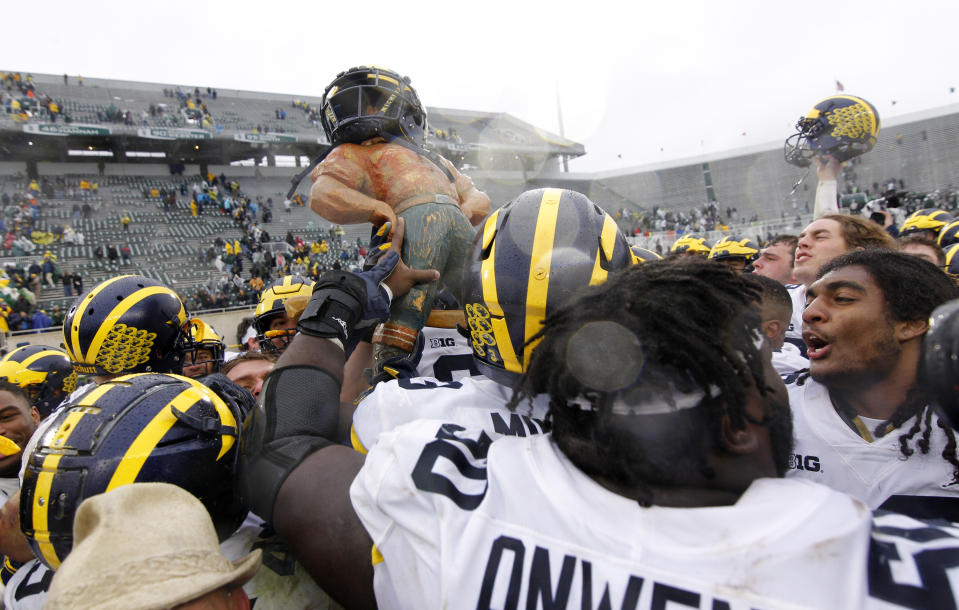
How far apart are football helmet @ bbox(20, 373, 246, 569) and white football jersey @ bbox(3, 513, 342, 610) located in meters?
0.07

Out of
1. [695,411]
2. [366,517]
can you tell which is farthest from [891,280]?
[366,517]

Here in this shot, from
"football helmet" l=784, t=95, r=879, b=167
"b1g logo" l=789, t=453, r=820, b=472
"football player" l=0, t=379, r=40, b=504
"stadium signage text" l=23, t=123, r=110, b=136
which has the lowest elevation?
"b1g logo" l=789, t=453, r=820, b=472

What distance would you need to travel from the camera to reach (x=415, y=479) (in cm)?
121

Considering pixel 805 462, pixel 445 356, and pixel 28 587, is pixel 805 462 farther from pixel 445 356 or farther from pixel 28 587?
pixel 28 587

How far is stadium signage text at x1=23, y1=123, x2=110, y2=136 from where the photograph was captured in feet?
81.4

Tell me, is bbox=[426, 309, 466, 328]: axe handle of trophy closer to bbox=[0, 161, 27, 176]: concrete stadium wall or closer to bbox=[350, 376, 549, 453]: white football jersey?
bbox=[350, 376, 549, 453]: white football jersey

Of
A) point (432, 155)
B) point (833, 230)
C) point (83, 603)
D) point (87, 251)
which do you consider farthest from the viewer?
point (87, 251)

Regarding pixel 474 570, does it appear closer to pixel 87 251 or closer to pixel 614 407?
pixel 614 407

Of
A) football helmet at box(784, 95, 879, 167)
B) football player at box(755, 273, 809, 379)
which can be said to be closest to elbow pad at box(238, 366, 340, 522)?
football player at box(755, 273, 809, 379)

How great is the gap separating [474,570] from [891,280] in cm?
177

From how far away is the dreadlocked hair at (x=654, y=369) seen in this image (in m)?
1.08

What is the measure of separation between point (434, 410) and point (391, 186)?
144 cm

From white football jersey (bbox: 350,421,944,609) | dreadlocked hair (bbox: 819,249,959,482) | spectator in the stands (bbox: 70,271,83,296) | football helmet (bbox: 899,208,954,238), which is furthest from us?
spectator in the stands (bbox: 70,271,83,296)

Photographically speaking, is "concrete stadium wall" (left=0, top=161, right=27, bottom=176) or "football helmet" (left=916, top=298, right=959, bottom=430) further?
"concrete stadium wall" (left=0, top=161, right=27, bottom=176)
